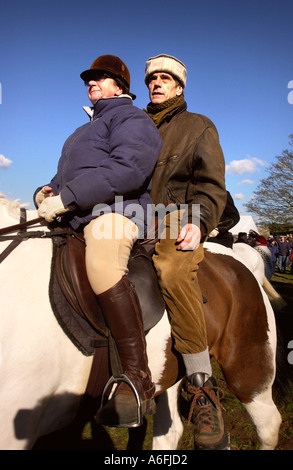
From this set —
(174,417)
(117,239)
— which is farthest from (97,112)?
(174,417)

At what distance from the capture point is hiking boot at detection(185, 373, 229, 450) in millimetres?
2176

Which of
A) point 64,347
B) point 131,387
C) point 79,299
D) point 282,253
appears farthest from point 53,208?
point 282,253

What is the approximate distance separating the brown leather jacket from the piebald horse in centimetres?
65

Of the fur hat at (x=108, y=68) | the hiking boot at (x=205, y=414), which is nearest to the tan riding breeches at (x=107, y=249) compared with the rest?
the hiking boot at (x=205, y=414)

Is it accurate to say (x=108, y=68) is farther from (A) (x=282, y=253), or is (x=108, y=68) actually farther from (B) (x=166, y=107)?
(A) (x=282, y=253)

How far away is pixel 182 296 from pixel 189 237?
0.43 m

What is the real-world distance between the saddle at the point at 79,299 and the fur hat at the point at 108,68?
129 centimetres

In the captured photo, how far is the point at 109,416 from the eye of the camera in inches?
71.4

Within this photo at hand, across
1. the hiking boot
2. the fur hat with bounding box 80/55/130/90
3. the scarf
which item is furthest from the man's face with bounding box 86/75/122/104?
the hiking boot

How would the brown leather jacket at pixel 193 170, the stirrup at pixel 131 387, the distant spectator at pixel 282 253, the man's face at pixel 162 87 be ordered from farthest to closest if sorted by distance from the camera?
the distant spectator at pixel 282 253
the man's face at pixel 162 87
the brown leather jacket at pixel 193 170
the stirrup at pixel 131 387

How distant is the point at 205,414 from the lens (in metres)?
2.24

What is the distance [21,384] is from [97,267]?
31.4 inches

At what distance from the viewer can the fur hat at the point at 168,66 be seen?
2760mm

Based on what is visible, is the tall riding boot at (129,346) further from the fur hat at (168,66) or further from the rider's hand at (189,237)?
the fur hat at (168,66)
